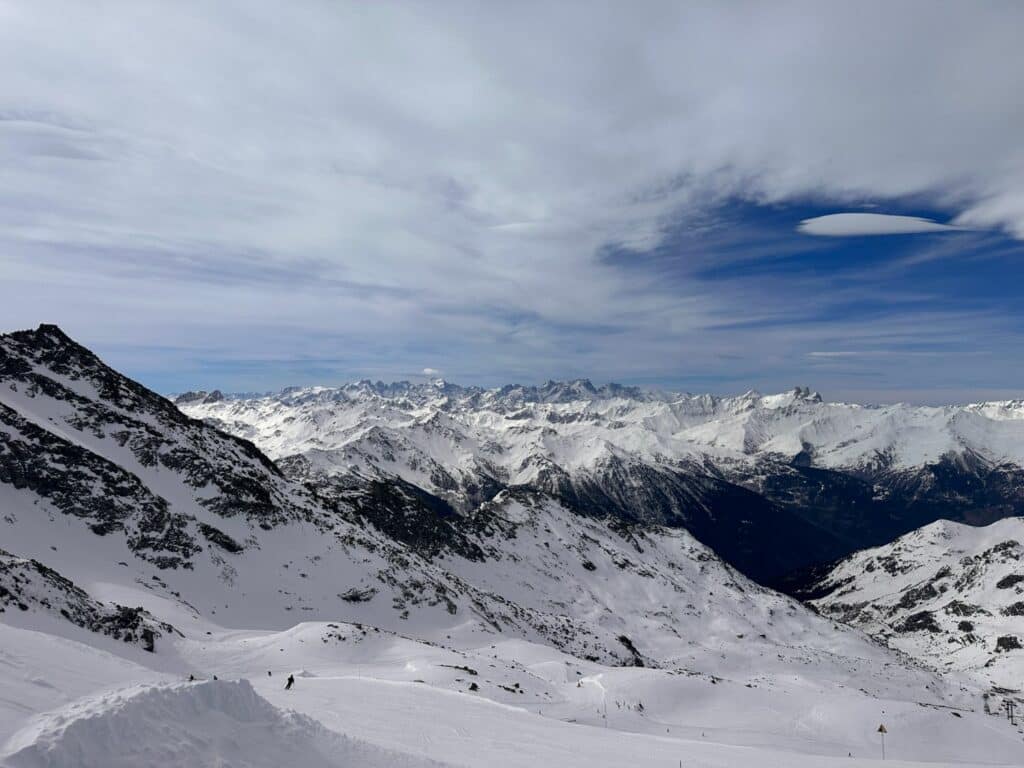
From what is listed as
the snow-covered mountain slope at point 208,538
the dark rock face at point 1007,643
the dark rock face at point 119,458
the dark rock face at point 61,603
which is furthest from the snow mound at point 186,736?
the dark rock face at point 1007,643

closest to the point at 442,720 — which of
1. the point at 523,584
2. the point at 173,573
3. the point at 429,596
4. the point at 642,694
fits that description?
the point at 642,694

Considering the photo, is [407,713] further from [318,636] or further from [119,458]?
[119,458]

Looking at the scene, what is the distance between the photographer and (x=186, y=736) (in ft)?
38.2

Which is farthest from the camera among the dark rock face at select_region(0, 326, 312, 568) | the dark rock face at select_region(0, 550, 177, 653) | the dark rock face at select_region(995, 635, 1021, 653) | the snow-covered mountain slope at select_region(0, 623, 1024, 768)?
the dark rock face at select_region(995, 635, 1021, 653)

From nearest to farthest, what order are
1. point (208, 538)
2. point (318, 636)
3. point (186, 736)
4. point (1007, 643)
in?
1. point (186, 736)
2. point (318, 636)
3. point (208, 538)
4. point (1007, 643)

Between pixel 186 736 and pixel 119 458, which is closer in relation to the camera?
pixel 186 736

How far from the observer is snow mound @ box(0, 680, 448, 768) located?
9.99 meters

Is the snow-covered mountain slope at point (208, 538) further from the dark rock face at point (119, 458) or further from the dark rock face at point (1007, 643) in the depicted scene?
the dark rock face at point (1007, 643)

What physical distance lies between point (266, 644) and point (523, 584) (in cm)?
8836

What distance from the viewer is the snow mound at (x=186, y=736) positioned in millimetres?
9992

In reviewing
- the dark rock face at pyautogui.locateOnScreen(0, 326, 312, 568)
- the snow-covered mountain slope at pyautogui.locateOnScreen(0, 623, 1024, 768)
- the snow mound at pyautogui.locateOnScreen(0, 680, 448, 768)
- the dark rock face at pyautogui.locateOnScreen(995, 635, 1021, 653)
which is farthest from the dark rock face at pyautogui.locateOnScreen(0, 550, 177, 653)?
the dark rock face at pyautogui.locateOnScreen(995, 635, 1021, 653)

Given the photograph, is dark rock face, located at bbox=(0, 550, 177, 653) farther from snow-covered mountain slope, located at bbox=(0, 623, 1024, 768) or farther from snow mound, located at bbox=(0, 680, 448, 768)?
snow mound, located at bbox=(0, 680, 448, 768)

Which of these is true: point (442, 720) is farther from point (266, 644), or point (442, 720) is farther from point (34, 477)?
point (34, 477)

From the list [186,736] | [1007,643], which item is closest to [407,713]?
[186,736]
